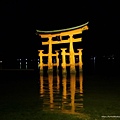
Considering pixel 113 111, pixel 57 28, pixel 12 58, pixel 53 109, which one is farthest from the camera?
pixel 12 58

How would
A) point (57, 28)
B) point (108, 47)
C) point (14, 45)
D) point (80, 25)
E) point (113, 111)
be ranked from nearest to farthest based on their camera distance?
point (113, 111) < point (80, 25) < point (57, 28) < point (14, 45) < point (108, 47)

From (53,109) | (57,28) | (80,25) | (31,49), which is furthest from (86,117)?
(31,49)

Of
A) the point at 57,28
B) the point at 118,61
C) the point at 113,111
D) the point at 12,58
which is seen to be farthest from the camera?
the point at 118,61

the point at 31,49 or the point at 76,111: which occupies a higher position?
the point at 31,49

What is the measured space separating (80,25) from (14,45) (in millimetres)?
13485

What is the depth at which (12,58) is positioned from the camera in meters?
40.1

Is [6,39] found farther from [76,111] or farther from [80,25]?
[76,111]

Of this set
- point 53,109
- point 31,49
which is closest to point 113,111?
point 53,109

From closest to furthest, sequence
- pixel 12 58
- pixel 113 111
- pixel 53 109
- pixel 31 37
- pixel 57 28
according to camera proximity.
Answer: pixel 113 111 < pixel 53 109 < pixel 57 28 < pixel 31 37 < pixel 12 58

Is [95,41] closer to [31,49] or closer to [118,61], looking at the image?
[31,49]

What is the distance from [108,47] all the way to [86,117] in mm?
30507

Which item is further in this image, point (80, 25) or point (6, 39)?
point (6, 39)

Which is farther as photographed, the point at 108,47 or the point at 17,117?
the point at 108,47

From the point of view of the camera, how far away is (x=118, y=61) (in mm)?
42656
